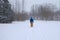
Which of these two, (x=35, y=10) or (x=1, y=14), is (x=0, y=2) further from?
(x=35, y=10)

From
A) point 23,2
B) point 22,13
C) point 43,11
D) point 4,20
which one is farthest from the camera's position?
point 43,11

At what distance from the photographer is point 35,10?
90.5 ft

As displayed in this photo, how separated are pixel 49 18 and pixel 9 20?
38.7 ft

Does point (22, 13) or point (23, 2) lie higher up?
point (23, 2)

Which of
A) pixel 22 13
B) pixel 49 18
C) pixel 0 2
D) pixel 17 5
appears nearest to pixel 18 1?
pixel 17 5

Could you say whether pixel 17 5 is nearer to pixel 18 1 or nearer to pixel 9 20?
pixel 18 1

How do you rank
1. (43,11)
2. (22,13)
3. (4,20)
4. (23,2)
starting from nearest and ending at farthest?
(4,20), (23,2), (22,13), (43,11)

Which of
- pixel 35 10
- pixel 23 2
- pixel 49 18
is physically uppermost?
pixel 23 2

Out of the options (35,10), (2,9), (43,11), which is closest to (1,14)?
Answer: (2,9)

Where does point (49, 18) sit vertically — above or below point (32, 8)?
below

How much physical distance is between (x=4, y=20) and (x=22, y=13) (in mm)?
7499

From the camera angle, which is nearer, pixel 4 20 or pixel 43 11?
pixel 4 20

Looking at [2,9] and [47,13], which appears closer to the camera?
[2,9]

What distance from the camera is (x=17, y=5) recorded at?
87.7ft
